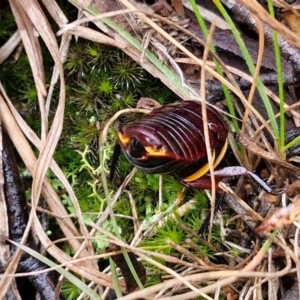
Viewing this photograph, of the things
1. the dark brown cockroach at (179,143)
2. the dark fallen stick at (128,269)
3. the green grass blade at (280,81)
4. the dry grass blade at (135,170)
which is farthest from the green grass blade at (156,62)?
the dark fallen stick at (128,269)

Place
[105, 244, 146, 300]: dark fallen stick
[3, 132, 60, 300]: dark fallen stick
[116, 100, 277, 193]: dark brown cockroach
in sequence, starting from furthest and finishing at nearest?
[3, 132, 60, 300]: dark fallen stick < [105, 244, 146, 300]: dark fallen stick < [116, 100, 277, 193]: dark brown cockroach

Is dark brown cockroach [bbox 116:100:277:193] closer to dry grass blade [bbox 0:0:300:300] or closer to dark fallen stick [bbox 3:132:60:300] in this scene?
dry grass blade [bbox 0:0:300:300]

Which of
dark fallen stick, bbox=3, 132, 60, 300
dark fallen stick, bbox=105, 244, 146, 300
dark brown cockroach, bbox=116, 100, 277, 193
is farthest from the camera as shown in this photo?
dark fallen stick, bbox=3, 132, 60, 300

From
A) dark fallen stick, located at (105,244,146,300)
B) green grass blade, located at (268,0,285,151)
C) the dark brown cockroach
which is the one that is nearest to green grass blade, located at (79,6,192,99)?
the dark brown cockroach

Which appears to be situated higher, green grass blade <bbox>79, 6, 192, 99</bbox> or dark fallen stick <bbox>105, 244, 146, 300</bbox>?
green grass blade <bbox>79, 6, 192, 99</bbox>

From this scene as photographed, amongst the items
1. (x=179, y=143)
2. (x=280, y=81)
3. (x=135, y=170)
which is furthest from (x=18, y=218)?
(x=280, y=81)

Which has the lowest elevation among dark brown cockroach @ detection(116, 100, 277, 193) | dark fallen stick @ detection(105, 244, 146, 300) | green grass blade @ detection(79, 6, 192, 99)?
dark fallen stick @ detection(105, 244, 146, 300)

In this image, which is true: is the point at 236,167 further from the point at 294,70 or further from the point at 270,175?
the point at 294,70

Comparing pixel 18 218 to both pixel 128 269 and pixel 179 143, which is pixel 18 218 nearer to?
pixel 128 269
